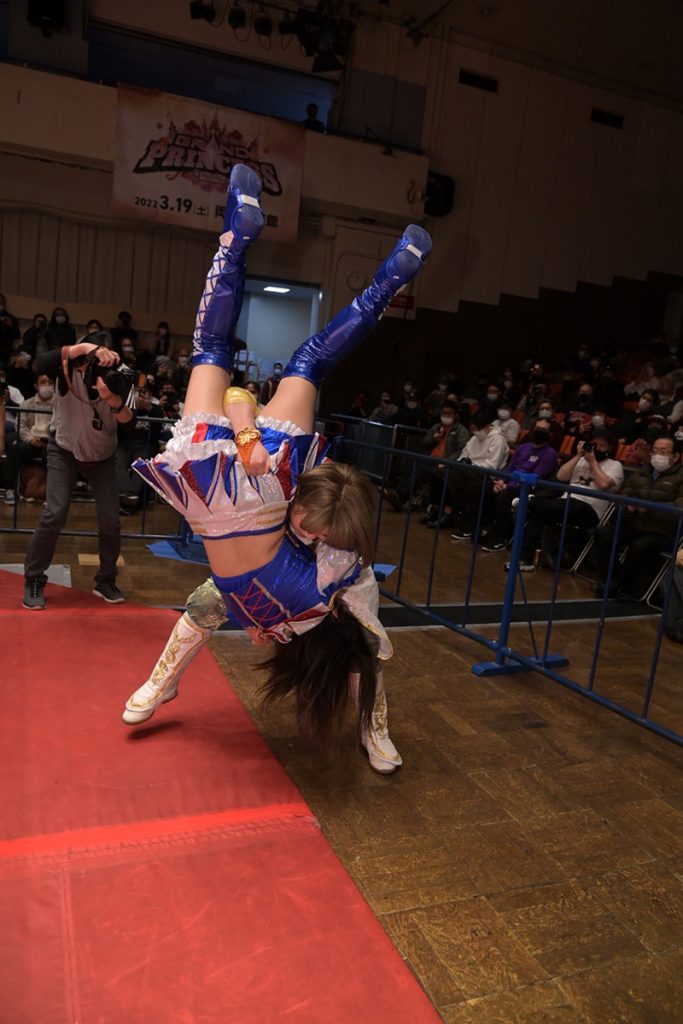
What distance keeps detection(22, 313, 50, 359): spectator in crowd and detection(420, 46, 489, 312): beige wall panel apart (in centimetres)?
602

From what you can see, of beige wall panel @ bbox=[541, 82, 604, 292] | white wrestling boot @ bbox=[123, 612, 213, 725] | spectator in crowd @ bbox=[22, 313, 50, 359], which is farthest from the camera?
beige wall panel @ bbox=[541, 82, 604, 292]

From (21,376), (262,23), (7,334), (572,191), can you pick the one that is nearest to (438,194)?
(572,191)

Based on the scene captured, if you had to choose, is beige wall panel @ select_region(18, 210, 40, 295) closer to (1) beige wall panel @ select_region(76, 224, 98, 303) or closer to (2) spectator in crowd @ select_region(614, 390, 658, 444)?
(1) beige wall panel @ select_region(76, 224, 98, 303)

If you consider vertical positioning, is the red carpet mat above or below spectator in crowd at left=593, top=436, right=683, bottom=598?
below

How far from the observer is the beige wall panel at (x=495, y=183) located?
469 inches

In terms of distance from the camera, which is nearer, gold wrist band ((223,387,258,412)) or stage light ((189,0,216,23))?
gold wrist band ((223,387,258,412))

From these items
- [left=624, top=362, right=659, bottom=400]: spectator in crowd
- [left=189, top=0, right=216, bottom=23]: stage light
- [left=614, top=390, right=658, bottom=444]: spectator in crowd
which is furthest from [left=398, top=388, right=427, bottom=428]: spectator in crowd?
[left=189, top=0, right=216, bottom=23]: stage light

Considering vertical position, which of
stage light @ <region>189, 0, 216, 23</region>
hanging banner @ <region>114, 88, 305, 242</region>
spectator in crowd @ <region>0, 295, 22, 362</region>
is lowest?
spectator in crowd @ <region>0, 295, 22, 362</region>

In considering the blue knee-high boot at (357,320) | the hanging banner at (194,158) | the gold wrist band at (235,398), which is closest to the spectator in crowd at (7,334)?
the hanging banner at (194,158)

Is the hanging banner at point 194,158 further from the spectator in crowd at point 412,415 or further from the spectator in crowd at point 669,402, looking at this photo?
the spectator in crowd at point 669,402

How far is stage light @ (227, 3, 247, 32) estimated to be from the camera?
995 centimetres

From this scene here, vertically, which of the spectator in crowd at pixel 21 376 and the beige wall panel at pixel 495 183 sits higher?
the beige wall panel at pixel 495 183

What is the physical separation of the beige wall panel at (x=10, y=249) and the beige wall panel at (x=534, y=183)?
25.4 feet

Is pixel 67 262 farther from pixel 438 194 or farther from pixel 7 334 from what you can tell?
pixel 438 194
